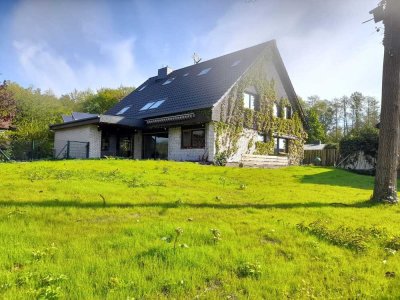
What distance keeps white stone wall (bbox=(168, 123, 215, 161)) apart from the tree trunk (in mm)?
11130

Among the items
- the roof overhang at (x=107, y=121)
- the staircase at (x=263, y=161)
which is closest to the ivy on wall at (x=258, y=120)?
the staircase at (x=263, y=161)

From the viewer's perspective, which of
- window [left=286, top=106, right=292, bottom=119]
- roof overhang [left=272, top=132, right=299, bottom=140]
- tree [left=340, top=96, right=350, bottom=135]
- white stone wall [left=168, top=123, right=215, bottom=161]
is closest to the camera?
white stone wall [left=168, top=123, right=215, bottom=161]

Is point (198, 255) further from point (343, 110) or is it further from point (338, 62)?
point (343, 110)

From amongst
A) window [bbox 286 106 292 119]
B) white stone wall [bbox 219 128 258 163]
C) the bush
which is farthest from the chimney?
the bush

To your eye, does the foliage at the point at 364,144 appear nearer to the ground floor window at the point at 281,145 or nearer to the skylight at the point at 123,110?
the ground floor window at the point at 281,145

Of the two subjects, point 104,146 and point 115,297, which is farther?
point 104,146

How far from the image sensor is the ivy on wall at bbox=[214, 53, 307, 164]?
19.5 meters

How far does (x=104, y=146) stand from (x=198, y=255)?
19688mm

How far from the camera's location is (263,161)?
2166 centimetres

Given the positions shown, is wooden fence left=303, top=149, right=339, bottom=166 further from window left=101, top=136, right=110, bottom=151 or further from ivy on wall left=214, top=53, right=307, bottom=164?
window left=101, top=136, right=110, bottom=151

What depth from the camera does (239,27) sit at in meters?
9.41

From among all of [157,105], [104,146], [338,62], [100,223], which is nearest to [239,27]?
[338,62]

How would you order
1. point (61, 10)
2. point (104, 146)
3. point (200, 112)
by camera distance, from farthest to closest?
point (104, 146), point (200, 112), point (61, 10)

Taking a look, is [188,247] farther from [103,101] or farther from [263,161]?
[103,101]
